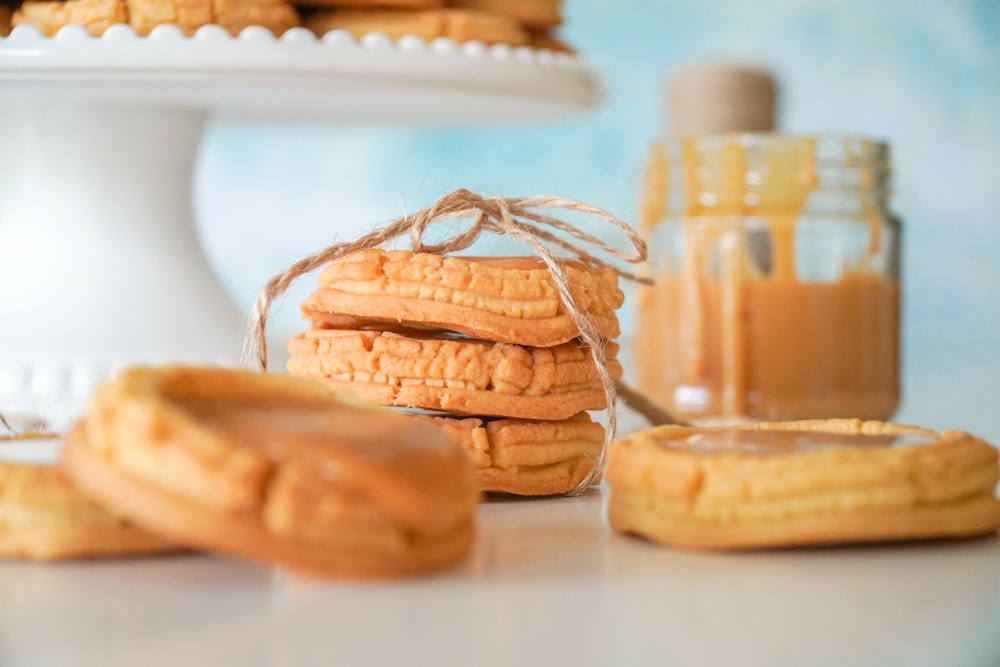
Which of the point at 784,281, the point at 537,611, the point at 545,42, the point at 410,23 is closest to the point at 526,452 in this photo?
the point at 537,611

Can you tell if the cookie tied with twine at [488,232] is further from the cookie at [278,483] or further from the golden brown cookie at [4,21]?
the golden brown cookie at [4,21]

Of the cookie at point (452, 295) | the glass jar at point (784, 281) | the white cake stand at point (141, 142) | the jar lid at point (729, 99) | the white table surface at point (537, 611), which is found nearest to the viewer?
the white table surface at point (537, 611)

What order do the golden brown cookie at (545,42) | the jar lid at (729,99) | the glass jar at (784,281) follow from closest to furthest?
1. the golden brown cookie at (545,42)
2. the glass jar at (784,281)
3. the jar lid at (729,99)

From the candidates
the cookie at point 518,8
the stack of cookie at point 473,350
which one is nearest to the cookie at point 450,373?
the stack of cookie at point 473,350

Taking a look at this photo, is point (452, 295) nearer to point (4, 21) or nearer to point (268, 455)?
point (268, 455)

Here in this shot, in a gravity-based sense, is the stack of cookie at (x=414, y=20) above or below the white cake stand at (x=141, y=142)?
above

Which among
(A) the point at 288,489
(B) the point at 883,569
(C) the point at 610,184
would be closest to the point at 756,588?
(B) the point at 883,569

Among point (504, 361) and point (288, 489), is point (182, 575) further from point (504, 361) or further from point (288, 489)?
point (504, 361)
